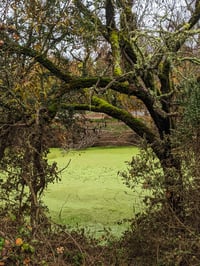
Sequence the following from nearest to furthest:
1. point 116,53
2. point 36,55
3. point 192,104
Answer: point 192,104 → point 36,55 → point 116,53

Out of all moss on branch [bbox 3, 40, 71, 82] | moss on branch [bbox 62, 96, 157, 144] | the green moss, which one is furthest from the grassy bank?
the green moss

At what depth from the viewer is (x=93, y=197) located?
6.11 m

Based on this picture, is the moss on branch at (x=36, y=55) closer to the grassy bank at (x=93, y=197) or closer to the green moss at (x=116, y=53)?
the green moss at (x=116, y=53)

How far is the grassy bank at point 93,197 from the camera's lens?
16.4ft

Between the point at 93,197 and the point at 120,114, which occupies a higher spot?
the point at 120,114

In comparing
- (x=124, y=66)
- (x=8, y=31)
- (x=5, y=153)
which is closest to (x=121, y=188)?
(x=124, y=66)

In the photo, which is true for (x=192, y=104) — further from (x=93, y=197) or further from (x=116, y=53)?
(x=93, y=197)

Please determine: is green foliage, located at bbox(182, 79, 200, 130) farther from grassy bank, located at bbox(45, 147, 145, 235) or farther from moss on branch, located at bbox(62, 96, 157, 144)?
grassy bank, located at bbox(45, 147, 145, 235)

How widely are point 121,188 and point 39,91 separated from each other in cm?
274

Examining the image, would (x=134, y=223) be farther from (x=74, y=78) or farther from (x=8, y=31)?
(x=8, y=31)

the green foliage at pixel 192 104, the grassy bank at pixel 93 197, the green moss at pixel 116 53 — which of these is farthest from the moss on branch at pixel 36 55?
the green foliage at pixel 192 104

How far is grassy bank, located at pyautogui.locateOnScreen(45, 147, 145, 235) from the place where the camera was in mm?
5000

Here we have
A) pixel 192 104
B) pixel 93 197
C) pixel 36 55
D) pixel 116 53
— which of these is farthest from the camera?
pixel 93 197

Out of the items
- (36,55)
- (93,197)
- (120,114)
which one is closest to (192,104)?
(120,114)
